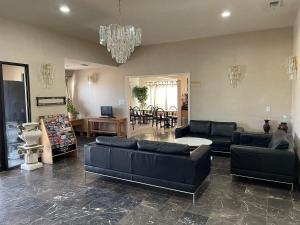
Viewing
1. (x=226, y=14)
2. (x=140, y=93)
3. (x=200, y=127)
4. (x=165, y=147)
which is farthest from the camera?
(x=140, y=93)

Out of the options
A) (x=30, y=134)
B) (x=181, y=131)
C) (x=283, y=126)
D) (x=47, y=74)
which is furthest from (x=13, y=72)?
(x=283, y=126)

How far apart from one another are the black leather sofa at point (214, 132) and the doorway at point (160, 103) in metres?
3.51

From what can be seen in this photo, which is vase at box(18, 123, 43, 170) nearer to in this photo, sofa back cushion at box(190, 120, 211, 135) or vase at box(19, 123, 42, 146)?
vase at box(19, 123, 42, 146)

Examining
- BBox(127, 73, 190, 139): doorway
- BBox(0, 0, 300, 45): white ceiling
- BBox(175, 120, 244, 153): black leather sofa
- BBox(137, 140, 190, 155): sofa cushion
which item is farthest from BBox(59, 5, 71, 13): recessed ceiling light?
BBox(127, 73, 190, 139): doorway

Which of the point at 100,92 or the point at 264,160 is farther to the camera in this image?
the point at 100,92

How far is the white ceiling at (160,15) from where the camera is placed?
12.1ft

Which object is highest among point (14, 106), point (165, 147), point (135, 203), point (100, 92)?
point (100, 92)

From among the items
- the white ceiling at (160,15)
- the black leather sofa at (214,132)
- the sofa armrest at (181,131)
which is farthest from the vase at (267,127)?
the white ceiling at (160,15)

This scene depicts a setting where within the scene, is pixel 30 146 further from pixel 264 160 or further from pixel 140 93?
pixel 140 93

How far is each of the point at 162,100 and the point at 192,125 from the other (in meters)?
6.51

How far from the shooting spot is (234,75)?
228 inches

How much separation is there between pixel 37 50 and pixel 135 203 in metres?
4.05

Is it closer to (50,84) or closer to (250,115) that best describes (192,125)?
(250,115)

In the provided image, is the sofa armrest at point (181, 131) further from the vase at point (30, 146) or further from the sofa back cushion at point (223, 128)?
the vase at point (30, 146)
